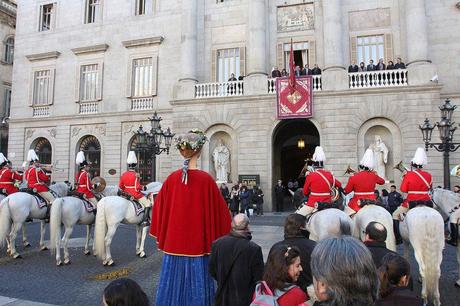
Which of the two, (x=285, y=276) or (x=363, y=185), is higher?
(x=363, y=185)

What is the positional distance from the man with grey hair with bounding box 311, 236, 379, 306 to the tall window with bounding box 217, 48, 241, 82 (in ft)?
76.6

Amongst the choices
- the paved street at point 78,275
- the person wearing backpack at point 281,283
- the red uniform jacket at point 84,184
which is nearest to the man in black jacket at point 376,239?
the person wearing backpack at point 281,283

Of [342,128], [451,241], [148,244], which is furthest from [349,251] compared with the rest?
[342,128]

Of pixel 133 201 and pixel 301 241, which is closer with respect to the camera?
pixel 301 241

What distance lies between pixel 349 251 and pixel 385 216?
5.85 m

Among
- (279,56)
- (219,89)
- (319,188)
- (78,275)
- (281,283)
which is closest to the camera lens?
(281,283)

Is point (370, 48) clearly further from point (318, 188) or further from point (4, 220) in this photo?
point (4, 220)

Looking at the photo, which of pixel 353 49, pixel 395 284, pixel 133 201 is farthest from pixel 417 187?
pixel 353 49

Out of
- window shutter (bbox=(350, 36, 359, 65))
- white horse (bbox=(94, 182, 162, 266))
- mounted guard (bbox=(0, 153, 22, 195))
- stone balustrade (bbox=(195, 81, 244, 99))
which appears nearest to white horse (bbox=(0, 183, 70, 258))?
mounted guard (bbox=(0, 153, 22, 195))

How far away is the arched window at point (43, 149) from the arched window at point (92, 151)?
117 inches

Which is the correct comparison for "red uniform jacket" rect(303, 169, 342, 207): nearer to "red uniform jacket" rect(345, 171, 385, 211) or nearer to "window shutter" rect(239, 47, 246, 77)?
"red uniform jacket" rect(345, 171, 385, 211)

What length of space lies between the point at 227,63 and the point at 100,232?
1756 cm

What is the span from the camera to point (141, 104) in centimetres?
2700

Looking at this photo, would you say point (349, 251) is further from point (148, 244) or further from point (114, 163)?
point (114, 163)
